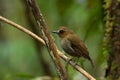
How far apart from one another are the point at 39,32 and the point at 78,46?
166cm

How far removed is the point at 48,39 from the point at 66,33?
2.12m

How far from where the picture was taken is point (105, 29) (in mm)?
4074

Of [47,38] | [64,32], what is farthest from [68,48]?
[47,38]

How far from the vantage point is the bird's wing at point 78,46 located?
4398 millimetres

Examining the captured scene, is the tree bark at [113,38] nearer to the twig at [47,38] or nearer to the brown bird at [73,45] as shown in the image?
the brown bird at [73,45]

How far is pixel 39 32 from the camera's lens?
19.9ft

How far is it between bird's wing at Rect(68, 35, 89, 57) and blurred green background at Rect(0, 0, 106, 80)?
99 millimetres

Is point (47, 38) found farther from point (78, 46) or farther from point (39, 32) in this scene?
point (39, 32)

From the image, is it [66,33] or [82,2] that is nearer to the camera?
[66,33]

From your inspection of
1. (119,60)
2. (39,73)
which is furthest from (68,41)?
(39,73)

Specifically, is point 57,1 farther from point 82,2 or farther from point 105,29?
point 105,29

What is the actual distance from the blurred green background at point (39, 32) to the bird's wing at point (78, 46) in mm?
99

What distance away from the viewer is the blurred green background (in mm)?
4352

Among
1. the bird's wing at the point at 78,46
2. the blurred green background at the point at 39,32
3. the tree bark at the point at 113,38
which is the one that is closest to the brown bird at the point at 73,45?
the bird's wing at the point at 78,46
